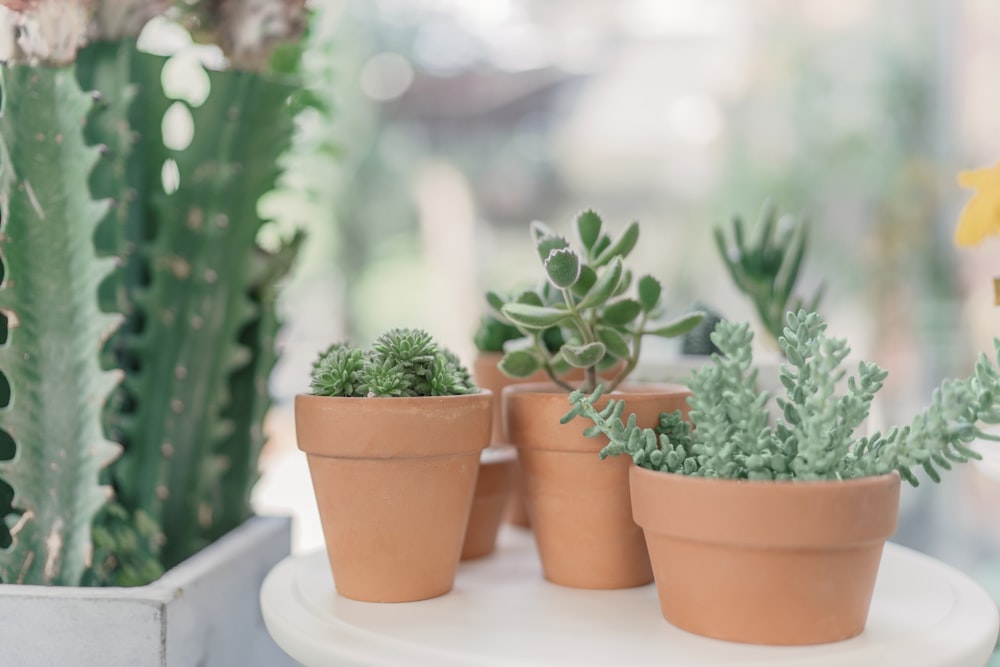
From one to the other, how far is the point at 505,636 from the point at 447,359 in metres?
0.20

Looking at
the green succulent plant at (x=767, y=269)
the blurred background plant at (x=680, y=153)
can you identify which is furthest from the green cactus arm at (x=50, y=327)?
the blurred background plant at (x=680, y=153)

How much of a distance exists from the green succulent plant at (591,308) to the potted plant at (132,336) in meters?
0.28

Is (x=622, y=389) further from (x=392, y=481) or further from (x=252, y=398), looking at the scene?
(x=252, y=398)

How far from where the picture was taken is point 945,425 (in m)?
0.46

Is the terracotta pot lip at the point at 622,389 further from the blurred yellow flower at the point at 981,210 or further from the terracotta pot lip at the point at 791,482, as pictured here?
the blurred yellow flower at the point at 981,210

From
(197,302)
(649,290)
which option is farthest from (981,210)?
(197,302)

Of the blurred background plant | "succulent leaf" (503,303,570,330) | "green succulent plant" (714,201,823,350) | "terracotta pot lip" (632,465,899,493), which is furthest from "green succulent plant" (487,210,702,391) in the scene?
the blurred background plant

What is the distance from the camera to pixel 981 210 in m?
0.68

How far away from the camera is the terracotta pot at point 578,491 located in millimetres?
573

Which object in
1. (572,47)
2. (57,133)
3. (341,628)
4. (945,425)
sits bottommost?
(341,628)

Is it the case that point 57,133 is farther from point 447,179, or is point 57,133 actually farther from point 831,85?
point 447,179

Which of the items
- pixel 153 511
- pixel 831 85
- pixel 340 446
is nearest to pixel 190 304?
pixel 153 511

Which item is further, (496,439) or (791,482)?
(496,439)

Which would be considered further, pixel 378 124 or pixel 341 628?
pixel 378 124
